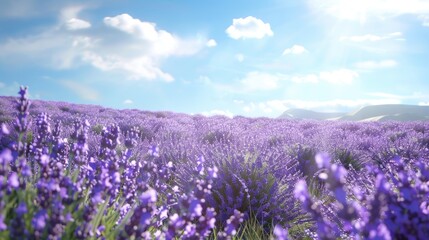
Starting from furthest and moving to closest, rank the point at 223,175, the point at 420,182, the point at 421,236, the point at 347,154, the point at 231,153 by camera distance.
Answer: the point at 347,154 → the point at 231,153 → the point at 223,175 → the point at 420,182 → the point at 421,236

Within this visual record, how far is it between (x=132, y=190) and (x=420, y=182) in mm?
1420

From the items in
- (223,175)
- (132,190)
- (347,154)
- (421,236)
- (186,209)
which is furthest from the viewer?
(347,154)

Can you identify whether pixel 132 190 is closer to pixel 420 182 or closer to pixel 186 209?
pixel 186 209

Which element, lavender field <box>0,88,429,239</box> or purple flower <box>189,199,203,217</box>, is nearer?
lavender field <box>0,88,429,239</box>

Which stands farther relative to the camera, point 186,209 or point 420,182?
point 186,209

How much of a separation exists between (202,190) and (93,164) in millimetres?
847

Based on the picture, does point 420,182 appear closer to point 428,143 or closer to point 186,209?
point 186,209

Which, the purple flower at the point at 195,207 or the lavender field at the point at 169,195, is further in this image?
the purple flower at the point at 195,207

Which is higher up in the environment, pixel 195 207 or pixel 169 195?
pixel 195 207

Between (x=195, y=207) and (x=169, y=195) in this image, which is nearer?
(x=195, y=207)

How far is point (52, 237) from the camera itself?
1.20 m

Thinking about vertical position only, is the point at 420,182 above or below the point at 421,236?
above

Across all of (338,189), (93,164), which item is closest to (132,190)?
(93,164)

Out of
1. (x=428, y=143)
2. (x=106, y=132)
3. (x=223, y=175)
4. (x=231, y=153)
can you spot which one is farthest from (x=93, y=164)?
(x=428, y=143)
